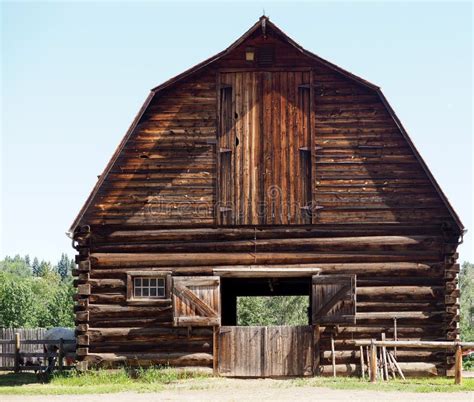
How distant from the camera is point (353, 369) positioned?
24.8 metres

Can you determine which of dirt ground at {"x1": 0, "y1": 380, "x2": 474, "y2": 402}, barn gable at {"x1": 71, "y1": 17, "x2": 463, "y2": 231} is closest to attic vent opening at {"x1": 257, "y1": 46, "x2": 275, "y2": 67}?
barn gable at {"x1": 71, "y1": 17, "x2": 463, "y2": 231}

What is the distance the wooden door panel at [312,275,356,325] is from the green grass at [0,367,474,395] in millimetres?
1710

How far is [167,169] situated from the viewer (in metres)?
25.5

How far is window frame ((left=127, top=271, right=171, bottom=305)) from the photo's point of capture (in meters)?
25.2

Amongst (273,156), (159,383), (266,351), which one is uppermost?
(273,156)

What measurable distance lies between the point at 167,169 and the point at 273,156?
3154mm

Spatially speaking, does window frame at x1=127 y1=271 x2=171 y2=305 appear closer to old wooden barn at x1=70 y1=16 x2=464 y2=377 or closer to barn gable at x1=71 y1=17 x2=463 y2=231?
old wooden barn at x1=70 y1=16 x2=464 y2=377

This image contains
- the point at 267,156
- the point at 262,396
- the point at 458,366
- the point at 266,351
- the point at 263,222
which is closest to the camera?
the point at 262,396

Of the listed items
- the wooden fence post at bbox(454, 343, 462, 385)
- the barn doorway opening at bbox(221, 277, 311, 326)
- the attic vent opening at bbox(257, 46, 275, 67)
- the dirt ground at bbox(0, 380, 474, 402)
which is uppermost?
the attic vent opening at bbox(257, 46, 275, 67)

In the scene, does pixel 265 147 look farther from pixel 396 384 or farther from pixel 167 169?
pixel 396 384

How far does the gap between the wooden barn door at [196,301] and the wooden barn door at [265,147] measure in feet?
6.25

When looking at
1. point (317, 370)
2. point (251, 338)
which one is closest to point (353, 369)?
point (317, 370)

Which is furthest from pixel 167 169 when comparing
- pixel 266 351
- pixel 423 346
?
pixel 423 346

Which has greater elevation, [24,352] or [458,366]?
[458,366]
